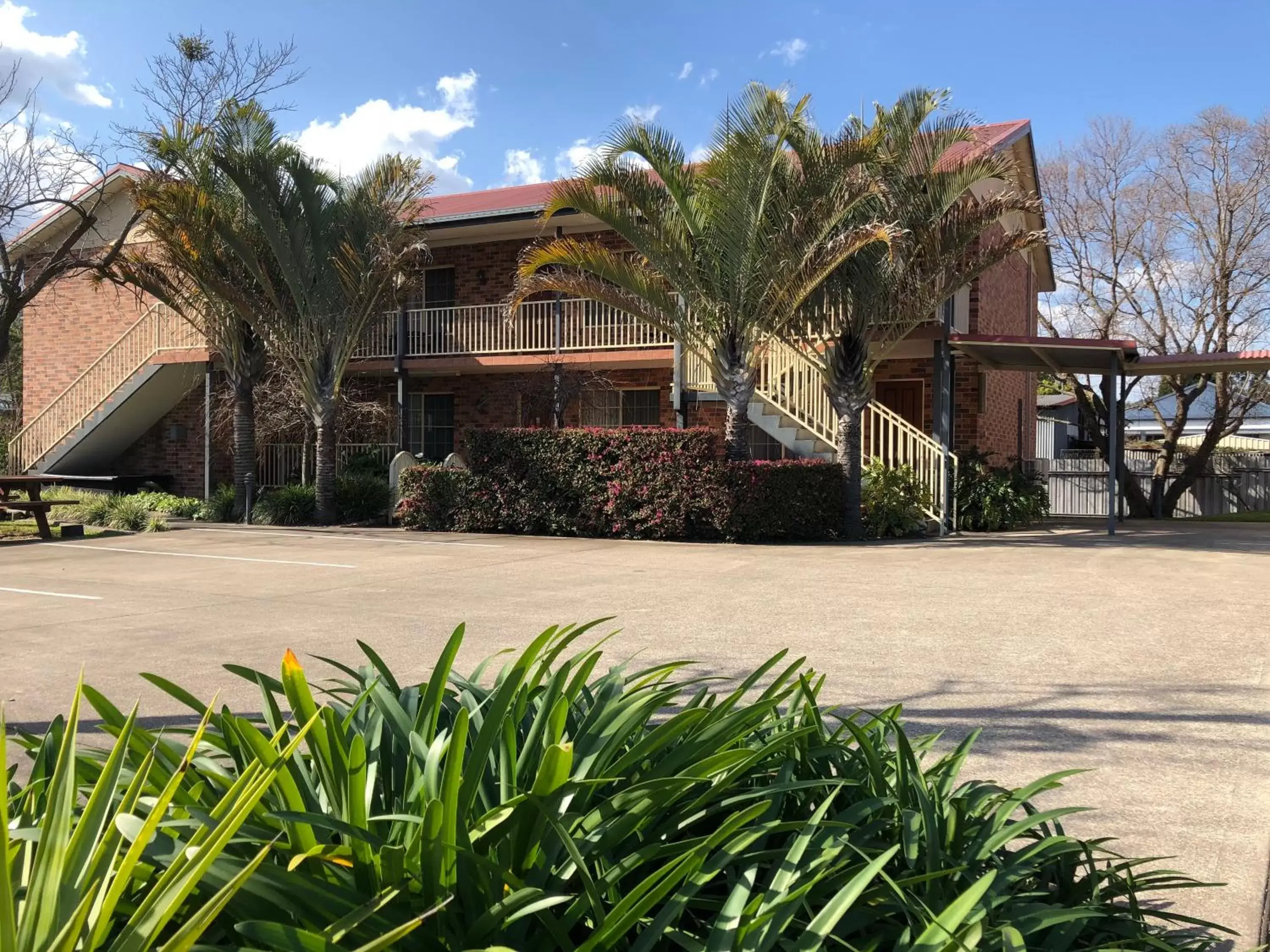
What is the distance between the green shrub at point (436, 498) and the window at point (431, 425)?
5.80 metres

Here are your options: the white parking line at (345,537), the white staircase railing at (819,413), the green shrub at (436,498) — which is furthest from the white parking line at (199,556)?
the white staircase railing at (819,413)

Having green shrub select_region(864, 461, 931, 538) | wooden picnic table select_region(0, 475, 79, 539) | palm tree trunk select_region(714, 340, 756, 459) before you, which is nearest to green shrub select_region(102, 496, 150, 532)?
wooden picnic table select_region(0, 475, 79, 539)

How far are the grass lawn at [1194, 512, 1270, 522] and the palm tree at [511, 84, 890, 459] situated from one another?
37.7 feet

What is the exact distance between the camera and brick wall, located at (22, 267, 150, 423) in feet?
83.0

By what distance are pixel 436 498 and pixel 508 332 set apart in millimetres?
4717

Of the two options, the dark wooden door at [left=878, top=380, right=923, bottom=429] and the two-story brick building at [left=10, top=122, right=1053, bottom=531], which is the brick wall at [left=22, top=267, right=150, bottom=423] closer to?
the two-story brick building at [left=10, top=122, right=1053, bottom=531]

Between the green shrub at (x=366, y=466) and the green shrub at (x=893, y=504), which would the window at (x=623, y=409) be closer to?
the green shrub at (x=366, y=466)

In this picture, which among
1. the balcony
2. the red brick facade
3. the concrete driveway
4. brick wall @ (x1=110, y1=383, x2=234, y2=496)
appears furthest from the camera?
brick wall @ (x1=110, y1=383, x2=234, y2=496)

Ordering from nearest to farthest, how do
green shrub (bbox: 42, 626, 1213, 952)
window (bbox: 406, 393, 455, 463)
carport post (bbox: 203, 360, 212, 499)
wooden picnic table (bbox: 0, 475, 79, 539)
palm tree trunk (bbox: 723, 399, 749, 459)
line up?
1. green shrub (bbox: 42, 626, 1213, 952)
2. wooden picnic table (bbox: 0, 475, 79, 539)
3. palm tree trunk (bbox: 723, 399, 749, 459)
4. carport post (bbox: 203, 360, 212, 499)
5. window (bbox: 406, 393, 455, 463)

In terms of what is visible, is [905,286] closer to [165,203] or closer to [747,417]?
[747,417]

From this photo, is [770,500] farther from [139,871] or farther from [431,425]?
[139,871]

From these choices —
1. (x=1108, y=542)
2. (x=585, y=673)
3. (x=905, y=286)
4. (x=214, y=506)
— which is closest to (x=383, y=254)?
(x=214, y=506)

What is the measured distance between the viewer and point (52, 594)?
920 cm

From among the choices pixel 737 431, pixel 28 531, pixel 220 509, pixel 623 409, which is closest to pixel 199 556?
pixel 28 531
